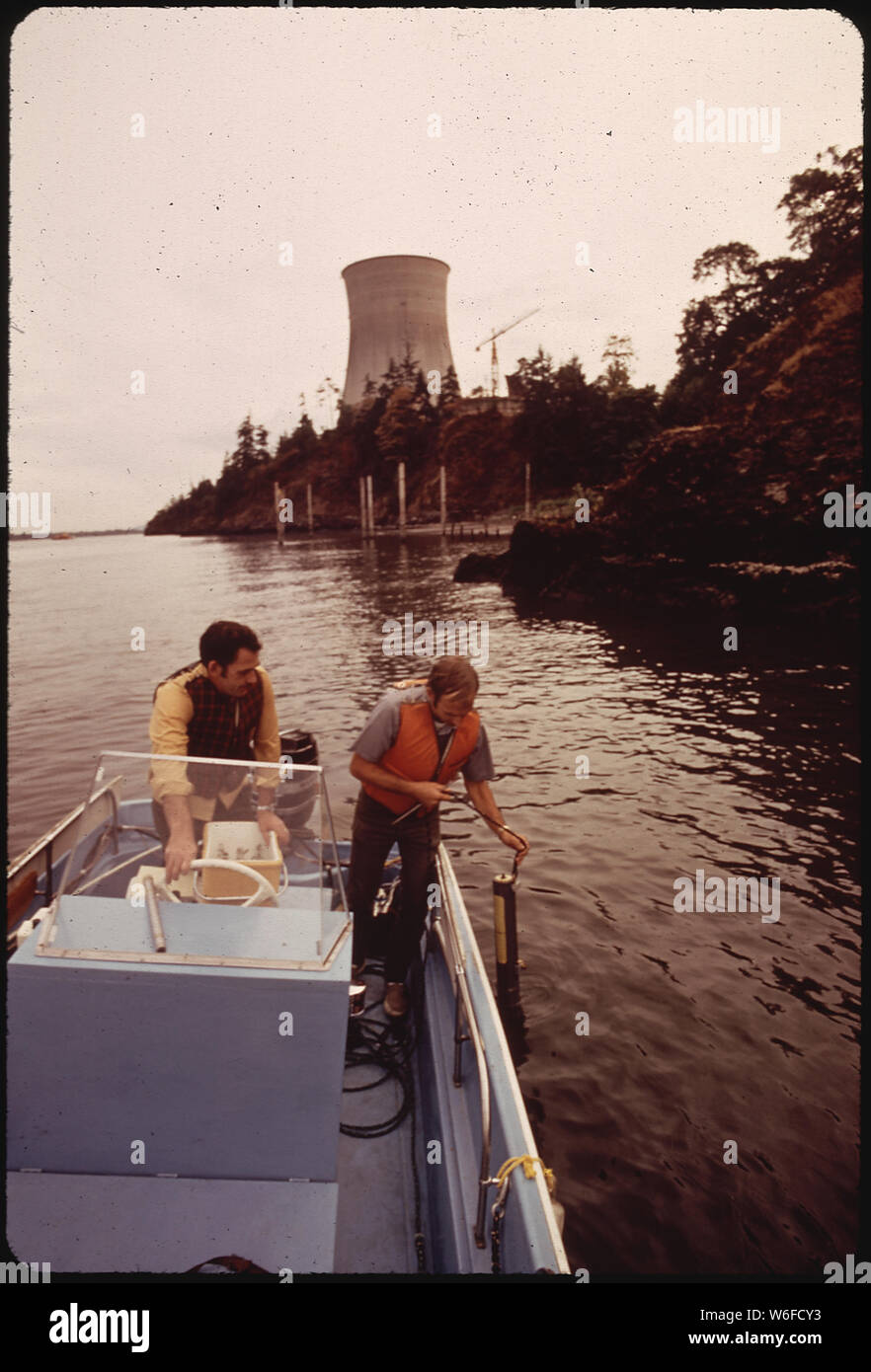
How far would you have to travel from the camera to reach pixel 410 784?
5.03 m

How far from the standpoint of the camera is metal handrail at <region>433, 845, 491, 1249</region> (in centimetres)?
346

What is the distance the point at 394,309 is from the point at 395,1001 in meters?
82.6

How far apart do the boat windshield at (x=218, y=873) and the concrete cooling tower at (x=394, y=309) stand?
80919 mm

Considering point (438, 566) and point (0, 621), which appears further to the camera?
point (438, 566)

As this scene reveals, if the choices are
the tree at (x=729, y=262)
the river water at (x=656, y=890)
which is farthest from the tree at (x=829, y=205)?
the river water at (x=656, y=890)

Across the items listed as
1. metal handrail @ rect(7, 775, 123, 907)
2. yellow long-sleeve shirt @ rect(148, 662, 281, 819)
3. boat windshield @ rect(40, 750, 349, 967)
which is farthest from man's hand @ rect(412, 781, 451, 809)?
metal handrail @ rect(7, 775, 123, 907)

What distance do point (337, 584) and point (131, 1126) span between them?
42.0 metres

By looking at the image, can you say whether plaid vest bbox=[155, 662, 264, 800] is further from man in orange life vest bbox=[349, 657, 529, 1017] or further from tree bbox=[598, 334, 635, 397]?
tree bbox=[598, 334, 635, 397]

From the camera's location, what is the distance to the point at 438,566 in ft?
164

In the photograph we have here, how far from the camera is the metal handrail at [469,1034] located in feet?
11.4

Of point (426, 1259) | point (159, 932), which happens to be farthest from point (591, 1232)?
point (159, 932)

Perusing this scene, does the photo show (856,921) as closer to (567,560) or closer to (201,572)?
(567,560)

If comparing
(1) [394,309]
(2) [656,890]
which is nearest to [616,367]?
(1) [394,309]

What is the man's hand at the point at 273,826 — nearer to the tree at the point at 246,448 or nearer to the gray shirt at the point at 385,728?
the gray shirt at the point at 385,728
